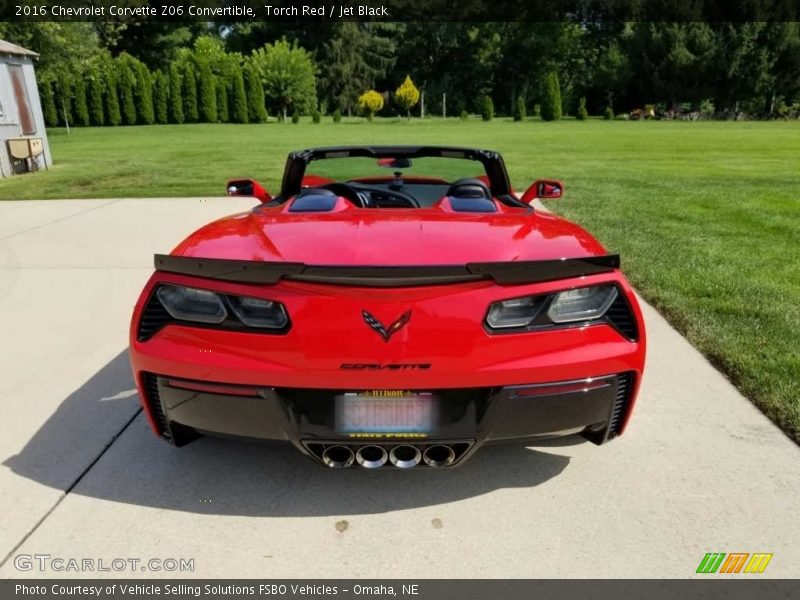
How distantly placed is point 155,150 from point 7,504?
21808 millimetres

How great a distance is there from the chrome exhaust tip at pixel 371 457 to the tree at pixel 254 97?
45154 mm

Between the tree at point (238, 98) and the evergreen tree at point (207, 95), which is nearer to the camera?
the evergreen tree at point (207, 95)

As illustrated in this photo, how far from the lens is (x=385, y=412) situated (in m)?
2.05

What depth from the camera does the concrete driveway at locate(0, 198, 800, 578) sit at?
204 cm

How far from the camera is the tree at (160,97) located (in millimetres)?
42781

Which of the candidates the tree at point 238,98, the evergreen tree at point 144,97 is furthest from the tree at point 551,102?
the evergreen tree at point 144,97

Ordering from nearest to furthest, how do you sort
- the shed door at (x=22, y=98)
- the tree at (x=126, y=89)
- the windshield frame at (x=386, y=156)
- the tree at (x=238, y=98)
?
1. the windshield frame at (x=386, y=156)
2. the shed door at (x=22, y=98)
3. the tree at (x=126, y=89)
4. the tree at (x=238, y=98)

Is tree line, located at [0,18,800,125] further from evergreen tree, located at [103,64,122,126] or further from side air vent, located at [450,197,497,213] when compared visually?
side air vent, located at [450,197,497,213]

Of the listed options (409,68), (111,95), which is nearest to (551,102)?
(409,68)

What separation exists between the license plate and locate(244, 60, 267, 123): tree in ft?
148

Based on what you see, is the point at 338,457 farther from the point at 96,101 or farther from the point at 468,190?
the point at 96,101

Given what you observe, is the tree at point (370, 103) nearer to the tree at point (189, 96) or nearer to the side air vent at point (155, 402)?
the tree at point (189, 96)

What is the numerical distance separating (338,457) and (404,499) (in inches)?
13.7
